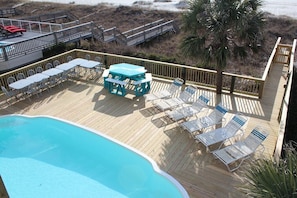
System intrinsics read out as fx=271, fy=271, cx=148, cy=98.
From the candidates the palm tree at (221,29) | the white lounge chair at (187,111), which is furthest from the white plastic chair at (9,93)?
the palm tree at (221,29)

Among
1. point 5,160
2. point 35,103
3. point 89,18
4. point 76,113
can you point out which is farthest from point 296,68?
point 89,18

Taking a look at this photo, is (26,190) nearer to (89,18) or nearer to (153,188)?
(153,188)

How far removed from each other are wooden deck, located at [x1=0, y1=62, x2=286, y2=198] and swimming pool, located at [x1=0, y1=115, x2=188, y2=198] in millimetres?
322

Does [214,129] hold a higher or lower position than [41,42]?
lower

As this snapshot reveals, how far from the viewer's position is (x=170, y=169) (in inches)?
256

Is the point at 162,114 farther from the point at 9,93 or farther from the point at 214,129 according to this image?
the point at 9,93

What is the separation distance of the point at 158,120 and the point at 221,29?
11.1 feet

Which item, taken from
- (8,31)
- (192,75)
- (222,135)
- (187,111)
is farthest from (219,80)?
(8,31)

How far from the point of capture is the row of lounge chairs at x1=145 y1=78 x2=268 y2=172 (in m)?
6.46

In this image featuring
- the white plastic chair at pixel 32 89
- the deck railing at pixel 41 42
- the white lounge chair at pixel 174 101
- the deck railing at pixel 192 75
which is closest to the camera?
the white lounge chair at pixel 174 101

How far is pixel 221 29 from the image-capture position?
823 centimetres

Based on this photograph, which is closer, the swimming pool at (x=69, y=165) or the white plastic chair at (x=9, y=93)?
the swimming pool at (x=69, y=165)

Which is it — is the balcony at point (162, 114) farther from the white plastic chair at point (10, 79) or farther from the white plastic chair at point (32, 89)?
the white plastic chair at point (32, 89)

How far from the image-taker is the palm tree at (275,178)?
337 cm
